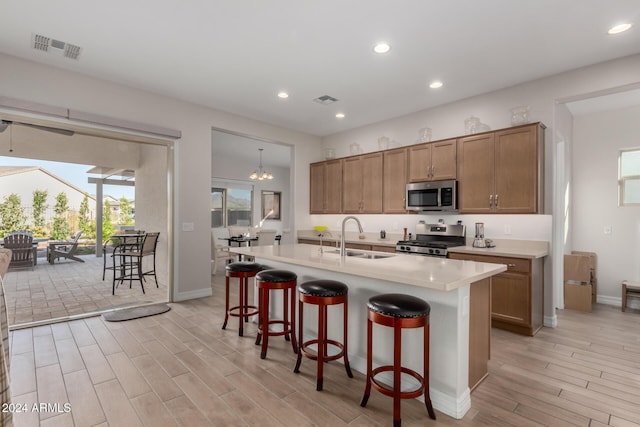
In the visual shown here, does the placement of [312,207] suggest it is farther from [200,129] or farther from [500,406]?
[500,406]

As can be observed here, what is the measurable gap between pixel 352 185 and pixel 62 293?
5.02 meters

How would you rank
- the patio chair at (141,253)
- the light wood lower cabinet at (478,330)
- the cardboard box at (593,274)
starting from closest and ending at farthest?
1. the light wood lower cabinet at (478,330)
2. the cardboard box at (593,274)
3. the patio chair at (141,253)

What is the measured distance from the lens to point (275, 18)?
8.82 feet

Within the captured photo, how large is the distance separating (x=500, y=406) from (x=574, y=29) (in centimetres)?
320

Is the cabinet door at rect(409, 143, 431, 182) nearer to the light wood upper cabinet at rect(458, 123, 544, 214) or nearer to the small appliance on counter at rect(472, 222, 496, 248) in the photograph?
the light wood upper cabinet at rect(458, 123, 544, 214)

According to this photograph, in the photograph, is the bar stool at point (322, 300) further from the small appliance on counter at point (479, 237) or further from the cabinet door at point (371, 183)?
the cabinet door at point (371, 183)

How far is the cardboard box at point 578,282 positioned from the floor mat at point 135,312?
18.3 ft

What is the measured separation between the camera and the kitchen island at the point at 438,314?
2.02m

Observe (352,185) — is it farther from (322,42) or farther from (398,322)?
(398,322)

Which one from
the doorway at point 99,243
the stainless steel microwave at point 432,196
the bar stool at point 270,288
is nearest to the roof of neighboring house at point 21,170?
the doorway at point 99,243

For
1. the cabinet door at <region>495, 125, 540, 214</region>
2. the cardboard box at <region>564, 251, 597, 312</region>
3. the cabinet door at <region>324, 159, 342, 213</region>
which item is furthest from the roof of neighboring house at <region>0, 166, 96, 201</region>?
the cardboard box at <region>564, 251, 597, 312</region>

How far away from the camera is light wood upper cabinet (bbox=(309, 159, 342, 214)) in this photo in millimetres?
5931

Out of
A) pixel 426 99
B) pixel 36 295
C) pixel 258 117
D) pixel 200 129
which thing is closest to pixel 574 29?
pixel 426 99

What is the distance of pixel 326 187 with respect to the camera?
6125mm
